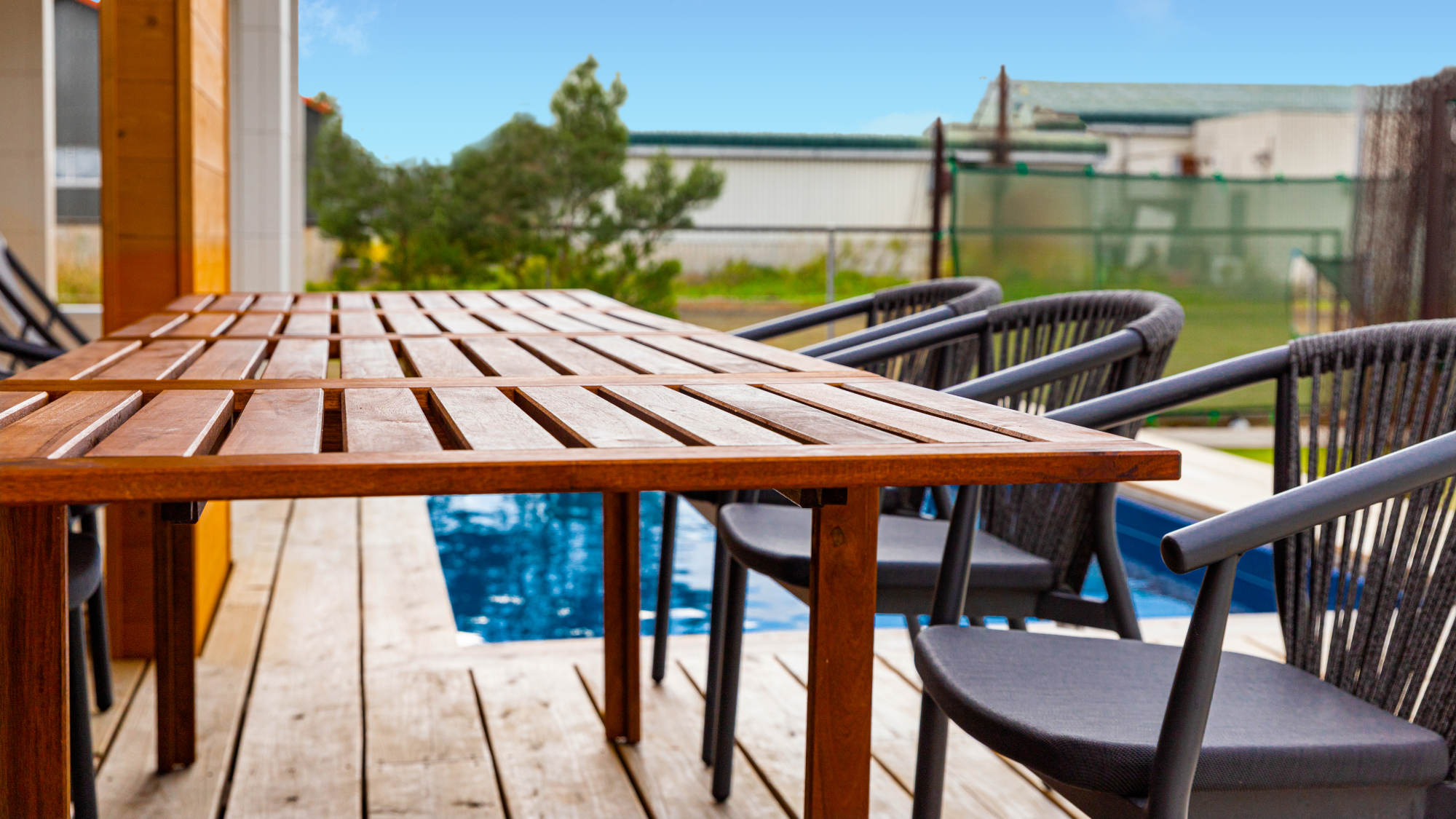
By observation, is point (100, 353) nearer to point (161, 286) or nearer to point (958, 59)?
point (161, 286)

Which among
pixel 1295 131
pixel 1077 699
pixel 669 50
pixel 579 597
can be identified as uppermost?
pixel 669 50

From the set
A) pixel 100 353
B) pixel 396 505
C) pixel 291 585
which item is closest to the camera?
pixel 100 353

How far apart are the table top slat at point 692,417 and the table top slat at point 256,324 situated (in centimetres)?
88

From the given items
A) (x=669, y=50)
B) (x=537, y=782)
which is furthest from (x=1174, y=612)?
(x=669, y=50)

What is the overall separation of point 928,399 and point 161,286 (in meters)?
2.09

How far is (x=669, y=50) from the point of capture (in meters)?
16.9

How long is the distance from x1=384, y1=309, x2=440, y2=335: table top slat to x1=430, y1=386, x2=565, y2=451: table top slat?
0.76m

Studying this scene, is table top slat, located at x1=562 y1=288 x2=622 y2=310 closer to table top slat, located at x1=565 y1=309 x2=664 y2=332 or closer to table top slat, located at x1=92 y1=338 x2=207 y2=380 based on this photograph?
table top slat, located at x1=565 y1=309 x2=664 y2=332

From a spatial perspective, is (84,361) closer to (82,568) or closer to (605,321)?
(82,568)

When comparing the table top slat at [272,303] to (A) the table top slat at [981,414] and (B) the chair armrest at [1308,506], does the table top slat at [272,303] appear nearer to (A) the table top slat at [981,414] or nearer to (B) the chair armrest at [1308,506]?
(A) the table top slat at [981,414]

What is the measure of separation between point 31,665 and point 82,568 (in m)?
0.77

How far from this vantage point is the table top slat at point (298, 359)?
52.6 inches

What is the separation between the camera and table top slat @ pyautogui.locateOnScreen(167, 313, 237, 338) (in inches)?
71.2

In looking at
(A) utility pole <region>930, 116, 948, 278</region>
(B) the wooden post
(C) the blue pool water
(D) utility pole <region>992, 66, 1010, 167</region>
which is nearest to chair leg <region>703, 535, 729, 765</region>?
(C) the blue pool water
